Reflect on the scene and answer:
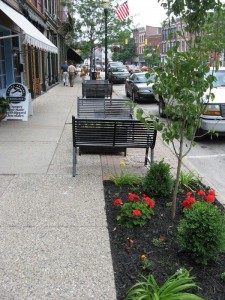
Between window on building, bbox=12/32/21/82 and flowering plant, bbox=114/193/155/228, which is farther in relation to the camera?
window on building, bbox=12/32/21/82

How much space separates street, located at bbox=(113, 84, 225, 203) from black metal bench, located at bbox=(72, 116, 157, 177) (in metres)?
1.25

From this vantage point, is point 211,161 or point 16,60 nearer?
point 211,161

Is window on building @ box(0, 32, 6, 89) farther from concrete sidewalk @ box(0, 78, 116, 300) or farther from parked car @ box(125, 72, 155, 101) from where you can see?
concrete sidewalk @ box(0, 78, 116, 300)

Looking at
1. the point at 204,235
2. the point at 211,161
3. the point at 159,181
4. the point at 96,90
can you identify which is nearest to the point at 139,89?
the point at 96,90

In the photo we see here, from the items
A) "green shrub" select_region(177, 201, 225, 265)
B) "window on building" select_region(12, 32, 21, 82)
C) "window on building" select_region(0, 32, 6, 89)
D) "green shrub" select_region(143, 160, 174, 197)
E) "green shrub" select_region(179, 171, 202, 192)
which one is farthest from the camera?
"window on building" select_region(12, 32, 21, 82)

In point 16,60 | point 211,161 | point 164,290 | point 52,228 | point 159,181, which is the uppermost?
point 16,60

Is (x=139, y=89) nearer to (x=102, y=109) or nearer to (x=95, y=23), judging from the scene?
(x=102, y=109)

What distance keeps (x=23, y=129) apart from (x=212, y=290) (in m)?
7.75

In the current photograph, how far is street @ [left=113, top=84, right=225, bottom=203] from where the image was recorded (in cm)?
611

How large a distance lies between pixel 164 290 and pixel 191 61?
217 cm

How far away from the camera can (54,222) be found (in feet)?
13.5

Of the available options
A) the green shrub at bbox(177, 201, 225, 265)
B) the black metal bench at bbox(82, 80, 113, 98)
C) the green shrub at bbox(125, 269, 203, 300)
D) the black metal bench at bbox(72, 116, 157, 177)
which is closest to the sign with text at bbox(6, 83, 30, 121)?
the black metal bench at bbox(72, 116, 157, 177)

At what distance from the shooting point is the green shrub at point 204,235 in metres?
3.13

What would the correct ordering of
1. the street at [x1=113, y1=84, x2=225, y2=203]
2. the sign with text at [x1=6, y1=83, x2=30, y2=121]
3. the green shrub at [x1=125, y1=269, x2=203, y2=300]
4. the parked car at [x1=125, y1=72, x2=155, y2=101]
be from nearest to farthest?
the green shrub at [x1=125, y1=269, x2=203, y2=300] → the street at [x1=113, y1=84, x2=225, y2=203] → the sign with text at [x1=6, y1=83, x2=30, y2=121] → the parked car at [x1=125, y1=72, x2=155, y2=101]
